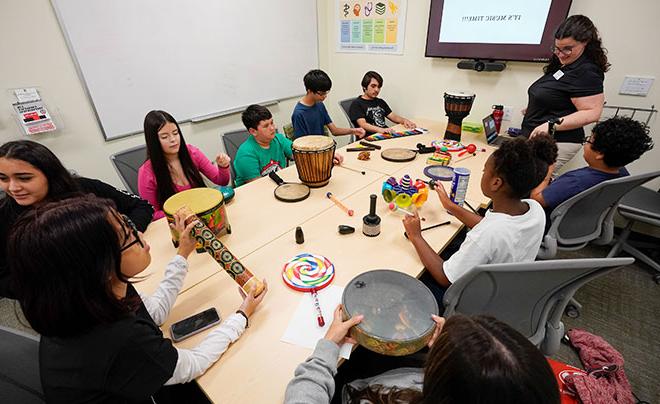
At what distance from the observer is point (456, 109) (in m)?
2.38

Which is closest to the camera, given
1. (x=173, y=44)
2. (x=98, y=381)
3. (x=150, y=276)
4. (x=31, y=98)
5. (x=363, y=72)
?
(x=98, y=381)

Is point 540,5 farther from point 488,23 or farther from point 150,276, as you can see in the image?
point 150,276

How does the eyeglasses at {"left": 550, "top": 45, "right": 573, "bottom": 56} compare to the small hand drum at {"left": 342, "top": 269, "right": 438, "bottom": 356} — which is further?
the eyeglasses at {"left": 550, "top": 45, "right": 573, "bottom": 56}

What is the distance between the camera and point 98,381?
67 cm

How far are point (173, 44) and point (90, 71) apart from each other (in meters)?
0.67

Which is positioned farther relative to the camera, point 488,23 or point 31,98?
point 488,23

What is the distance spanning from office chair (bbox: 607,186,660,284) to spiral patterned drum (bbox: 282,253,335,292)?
6.97 feet

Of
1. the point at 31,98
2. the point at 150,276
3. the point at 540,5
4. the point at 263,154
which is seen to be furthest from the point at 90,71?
the point at 540,5

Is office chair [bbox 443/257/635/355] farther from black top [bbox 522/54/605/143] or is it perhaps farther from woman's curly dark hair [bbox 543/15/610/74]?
woman's curly dark hair [bbox 543/15/610/74]

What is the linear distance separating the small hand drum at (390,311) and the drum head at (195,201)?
677 millimetres

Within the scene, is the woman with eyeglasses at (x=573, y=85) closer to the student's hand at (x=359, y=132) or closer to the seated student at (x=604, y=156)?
the seated student at (x=604, y=156)

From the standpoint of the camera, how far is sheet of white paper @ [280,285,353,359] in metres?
0.87

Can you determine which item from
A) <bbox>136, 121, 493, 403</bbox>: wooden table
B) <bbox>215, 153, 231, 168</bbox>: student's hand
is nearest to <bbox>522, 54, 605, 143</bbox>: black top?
<bbox>136, 121, 493, 403</bbox>: wooden table

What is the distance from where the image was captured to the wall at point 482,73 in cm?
212
